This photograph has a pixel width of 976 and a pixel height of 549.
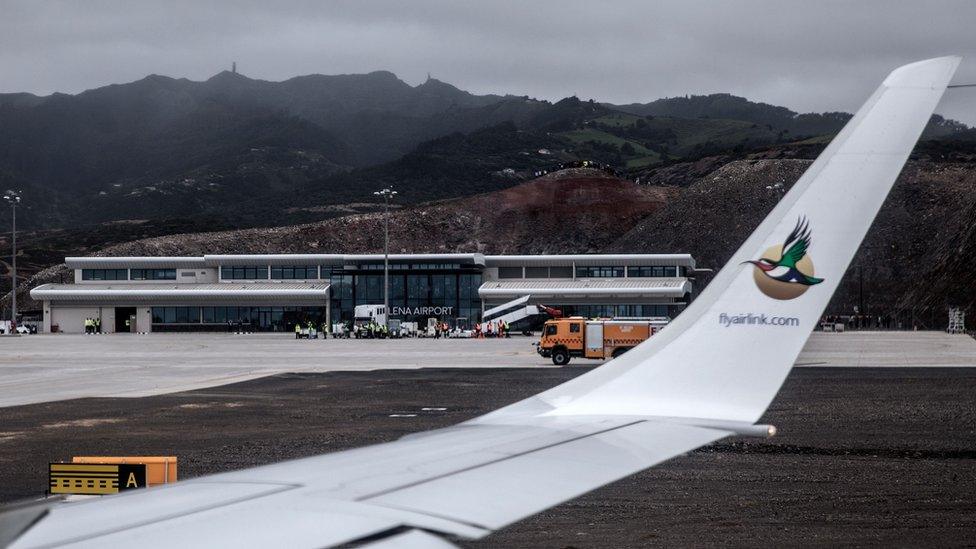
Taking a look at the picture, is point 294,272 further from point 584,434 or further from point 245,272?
point 584,434

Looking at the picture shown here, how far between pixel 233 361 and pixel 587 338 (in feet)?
54.9

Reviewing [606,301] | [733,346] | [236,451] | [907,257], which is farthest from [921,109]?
[907,257]

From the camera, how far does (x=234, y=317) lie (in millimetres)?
99500

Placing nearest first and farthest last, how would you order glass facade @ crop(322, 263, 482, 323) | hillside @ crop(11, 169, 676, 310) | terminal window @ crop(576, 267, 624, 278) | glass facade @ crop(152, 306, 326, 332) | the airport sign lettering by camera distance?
the airport sign lettering, glass facade @ crop(322, 263, 482, 323), glass facade @ crop(152, 306, 326, 332), terminal window @ crop(576, 267, 624, 278), hillside @ crop(11, 169, 676, 310)

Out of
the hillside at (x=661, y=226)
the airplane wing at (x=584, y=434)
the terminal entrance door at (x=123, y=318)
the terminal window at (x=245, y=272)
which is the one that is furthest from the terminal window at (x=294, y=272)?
the airplane wing at (x=584, y=434)

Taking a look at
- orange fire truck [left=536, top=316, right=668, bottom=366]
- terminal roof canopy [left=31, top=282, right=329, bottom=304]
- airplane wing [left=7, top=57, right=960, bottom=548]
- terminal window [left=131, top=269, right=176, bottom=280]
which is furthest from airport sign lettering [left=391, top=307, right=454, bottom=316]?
airplane wing [left=7, top=57, right=960, bottom=548]

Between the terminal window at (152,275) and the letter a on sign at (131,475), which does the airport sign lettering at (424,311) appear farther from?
the letter a on sign at (131,475)

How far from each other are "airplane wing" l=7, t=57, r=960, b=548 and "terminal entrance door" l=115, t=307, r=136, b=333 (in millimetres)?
100618

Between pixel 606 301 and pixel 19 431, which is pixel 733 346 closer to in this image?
pixel 19 431

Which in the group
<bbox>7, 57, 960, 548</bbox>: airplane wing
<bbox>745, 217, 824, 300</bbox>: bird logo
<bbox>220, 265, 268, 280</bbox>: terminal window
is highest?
<bbox>745, 217, 824, 300</bbox>: bird logo

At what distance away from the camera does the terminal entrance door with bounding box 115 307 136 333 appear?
101 metres

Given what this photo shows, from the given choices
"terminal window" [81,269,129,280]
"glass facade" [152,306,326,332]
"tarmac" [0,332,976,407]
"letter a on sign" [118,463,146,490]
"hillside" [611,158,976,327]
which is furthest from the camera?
"terminal window" [81,269,129,280]

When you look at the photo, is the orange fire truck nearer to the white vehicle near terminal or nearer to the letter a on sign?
the letter a on sign

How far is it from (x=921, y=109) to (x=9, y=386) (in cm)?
3451
